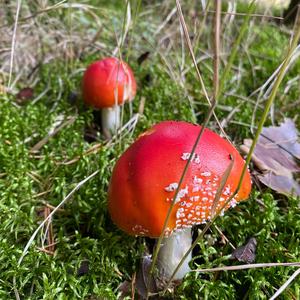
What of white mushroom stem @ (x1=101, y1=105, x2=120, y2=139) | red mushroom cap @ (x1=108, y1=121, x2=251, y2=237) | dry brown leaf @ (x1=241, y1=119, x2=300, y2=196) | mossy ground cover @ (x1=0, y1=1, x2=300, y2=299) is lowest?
white mushroom stem @ (x1=101, y1=105, x2=120, y2=139)

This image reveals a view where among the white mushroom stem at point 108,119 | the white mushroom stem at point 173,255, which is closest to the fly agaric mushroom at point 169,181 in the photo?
the white mushroom stem at point 173,255

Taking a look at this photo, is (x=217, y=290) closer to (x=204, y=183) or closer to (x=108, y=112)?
(x=204, y=183)

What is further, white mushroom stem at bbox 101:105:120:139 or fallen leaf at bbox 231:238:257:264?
white mushroom stem at bbox 101:105:120:139

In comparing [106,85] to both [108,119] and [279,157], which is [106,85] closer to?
[108,119]

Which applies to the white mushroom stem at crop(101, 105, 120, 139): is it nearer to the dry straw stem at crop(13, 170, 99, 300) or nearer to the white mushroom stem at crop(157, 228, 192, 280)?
the dry straw stem at crop(13, 170, 99, 300)

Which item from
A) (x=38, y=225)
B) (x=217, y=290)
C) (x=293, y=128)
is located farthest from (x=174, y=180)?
(x=293, y=128)

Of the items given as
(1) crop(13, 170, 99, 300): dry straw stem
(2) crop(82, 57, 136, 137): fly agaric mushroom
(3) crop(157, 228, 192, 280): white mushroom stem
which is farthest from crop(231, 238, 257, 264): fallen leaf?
(2) crop(82, 57, 136, 137): fly agaric mushroom

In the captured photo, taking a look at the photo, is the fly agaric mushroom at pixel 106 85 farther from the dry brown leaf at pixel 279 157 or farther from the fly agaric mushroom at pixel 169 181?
the fly agaric mushroom at pixel 169 181
